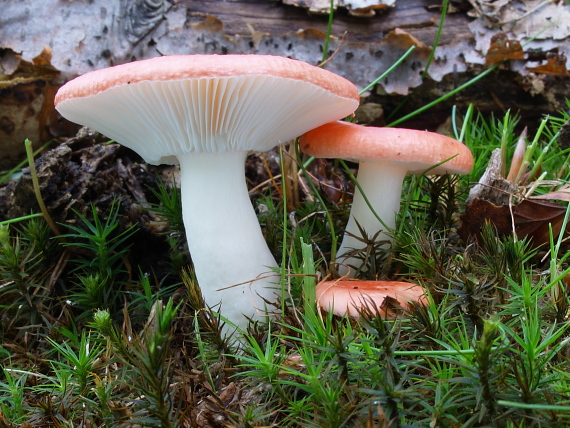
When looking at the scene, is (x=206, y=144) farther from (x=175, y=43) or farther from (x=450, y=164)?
(x=175, y=43)

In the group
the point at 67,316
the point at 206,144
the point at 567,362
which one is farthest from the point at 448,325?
the point at 67,316

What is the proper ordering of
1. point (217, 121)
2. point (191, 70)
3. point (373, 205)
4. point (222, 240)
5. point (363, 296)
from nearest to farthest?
point (191, 70)
point (363, 296)
point (217, 121)
point (222, 240)
point (373, 205)

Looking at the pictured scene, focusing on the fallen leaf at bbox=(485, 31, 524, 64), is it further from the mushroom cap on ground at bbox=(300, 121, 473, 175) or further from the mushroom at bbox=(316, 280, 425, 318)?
the mushroom at bbox=(316, 280, 425, 318)

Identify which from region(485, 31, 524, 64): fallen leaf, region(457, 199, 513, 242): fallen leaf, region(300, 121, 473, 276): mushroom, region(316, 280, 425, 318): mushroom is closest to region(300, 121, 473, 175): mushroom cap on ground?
region(300, 121, 473, 276): mushroom

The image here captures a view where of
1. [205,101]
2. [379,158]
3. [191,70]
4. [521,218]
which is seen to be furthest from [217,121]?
[521,218]

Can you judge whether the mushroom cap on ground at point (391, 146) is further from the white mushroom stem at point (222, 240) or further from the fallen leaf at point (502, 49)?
the fallen leaf at point (502, 49)

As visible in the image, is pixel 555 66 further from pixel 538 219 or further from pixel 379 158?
pixel 379 158
